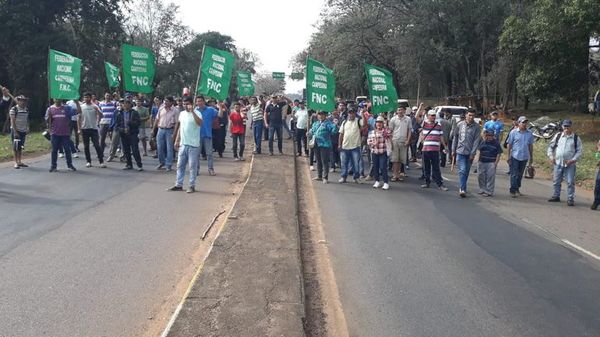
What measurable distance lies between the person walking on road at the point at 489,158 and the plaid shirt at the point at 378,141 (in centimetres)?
195

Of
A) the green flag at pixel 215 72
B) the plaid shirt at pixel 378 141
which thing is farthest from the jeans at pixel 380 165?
the green flag at pixel 215 72

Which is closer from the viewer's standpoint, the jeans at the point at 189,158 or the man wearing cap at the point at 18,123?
the jeans at the point at 189,158

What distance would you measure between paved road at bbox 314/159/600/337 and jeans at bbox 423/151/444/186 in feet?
5.02

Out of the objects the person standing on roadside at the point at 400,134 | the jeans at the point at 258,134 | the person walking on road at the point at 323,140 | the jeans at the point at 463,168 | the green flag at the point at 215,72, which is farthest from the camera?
the jeans at the point at 258,134

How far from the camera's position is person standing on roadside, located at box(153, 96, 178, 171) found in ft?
40.8

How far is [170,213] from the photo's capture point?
845cm

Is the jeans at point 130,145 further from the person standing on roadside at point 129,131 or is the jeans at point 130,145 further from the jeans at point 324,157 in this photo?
the jeans at point 324,157

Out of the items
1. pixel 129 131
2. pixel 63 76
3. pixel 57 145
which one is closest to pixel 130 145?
pixel 129 131

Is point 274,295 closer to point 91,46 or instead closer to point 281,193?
point 281,193

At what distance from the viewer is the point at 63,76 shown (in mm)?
13297

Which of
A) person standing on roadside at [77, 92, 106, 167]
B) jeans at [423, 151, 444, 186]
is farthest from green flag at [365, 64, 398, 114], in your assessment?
person standing on roadside at [77, 92, 106, 167]

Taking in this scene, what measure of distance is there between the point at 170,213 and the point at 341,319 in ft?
14.4

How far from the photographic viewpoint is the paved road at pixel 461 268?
4758 millimetres

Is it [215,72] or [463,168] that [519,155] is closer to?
[463,168]
